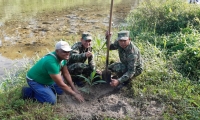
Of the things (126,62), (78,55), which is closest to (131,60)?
(126,62)

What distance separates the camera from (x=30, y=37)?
8.82 meters

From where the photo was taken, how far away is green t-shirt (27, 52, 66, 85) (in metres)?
3.59

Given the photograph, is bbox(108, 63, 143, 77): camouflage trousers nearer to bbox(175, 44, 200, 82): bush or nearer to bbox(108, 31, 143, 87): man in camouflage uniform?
bbox(108, 31, 143, 87): man in camouflage uniform

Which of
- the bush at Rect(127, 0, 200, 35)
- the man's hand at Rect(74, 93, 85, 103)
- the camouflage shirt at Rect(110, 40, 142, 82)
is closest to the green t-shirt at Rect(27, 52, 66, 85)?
the man's hand at Rect(74, 93, 85, 103)

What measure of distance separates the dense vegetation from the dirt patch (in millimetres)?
134

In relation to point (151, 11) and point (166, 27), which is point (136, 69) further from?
point (151, 11)

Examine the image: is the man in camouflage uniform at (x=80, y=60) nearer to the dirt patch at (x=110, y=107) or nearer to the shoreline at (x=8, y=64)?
the dirt patch at (x=110, y=107)

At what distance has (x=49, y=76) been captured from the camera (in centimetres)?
387

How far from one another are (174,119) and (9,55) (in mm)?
5790

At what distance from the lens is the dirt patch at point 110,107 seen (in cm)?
350

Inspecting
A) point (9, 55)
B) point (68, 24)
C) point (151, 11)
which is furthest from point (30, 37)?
point (151, 11)

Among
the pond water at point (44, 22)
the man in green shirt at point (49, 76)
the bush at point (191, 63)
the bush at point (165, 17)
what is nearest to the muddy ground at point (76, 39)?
the pond water at point (44, 22)

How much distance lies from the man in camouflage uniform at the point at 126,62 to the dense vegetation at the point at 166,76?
259 mm

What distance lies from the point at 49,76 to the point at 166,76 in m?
2.24
